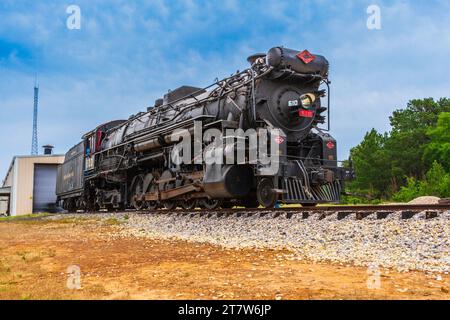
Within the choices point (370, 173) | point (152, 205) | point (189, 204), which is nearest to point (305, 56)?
point (189, 204)

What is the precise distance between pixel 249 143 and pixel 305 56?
9.61 feet

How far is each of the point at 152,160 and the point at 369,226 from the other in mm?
9511

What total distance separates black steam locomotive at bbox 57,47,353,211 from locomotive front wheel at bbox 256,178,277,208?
2 centimetres

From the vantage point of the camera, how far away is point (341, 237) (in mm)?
6809

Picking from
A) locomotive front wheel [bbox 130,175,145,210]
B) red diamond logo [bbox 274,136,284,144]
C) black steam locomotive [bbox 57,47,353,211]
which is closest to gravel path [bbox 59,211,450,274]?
black steam locomotive [bbox 57,47,353,211]

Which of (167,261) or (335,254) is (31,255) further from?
(335,254)

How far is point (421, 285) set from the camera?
4.11m

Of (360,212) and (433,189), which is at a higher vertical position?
(433,189)

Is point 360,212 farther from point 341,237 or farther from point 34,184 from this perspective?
point 34,184

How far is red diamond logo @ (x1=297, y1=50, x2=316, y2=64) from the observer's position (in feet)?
38.0

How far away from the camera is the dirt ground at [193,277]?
12.9 feet

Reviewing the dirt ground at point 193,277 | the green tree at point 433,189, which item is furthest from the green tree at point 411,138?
the dirt ground at point 193,277

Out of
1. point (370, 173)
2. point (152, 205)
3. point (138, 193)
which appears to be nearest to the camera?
point (152, 205)

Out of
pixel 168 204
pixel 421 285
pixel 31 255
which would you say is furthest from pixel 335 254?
pixel 168 204
